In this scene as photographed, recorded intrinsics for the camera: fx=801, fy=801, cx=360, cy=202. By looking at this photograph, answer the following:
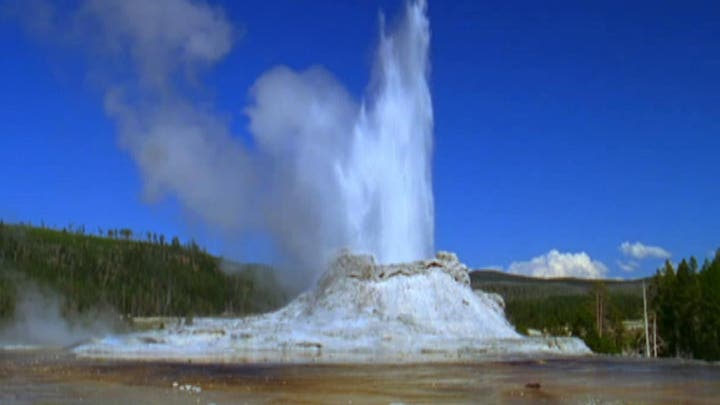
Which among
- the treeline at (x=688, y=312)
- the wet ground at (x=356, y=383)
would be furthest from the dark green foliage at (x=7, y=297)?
the treeline at (x=688, y=312)

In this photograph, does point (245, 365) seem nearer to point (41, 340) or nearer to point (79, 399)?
point (79, 399)

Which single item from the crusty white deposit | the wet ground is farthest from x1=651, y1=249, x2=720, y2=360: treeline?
the wet ground

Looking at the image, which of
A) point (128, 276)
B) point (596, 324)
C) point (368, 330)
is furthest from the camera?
point (128, 276)

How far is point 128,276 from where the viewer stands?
5138 inches

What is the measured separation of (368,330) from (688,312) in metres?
24.4

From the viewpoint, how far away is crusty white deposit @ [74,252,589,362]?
35.3m

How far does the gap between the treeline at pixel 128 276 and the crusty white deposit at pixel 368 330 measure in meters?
54.9

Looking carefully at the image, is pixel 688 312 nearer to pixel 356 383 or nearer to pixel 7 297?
pixel 356 383

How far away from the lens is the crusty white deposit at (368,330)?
35344 mm

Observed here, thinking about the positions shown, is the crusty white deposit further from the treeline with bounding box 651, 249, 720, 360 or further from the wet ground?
the treeline with bounding box 651, 249, 720, 360

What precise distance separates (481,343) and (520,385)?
14996 mm

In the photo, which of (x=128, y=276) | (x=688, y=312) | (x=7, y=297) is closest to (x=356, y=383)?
(x=688, y=312)

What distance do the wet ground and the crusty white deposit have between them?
17.2 feet

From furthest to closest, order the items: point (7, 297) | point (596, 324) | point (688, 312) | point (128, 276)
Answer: point (128, 276), point (7, 297), point (596, 324), point (688, 312)
